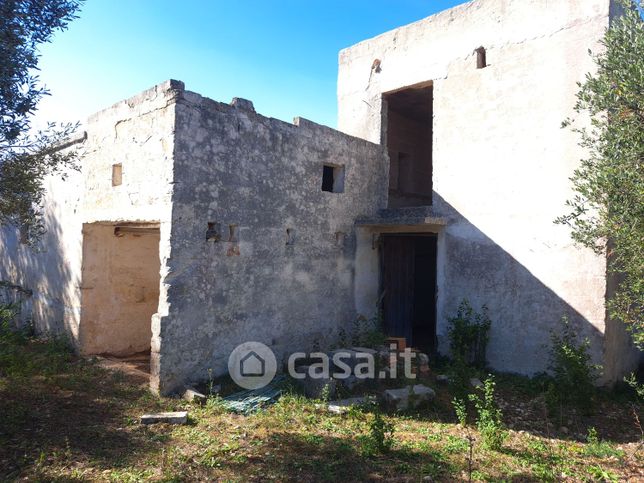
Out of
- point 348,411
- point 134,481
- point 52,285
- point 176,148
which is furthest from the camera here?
point 52,285

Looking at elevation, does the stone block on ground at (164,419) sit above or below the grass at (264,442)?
above

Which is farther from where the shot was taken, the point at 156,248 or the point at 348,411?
the point at 156,248

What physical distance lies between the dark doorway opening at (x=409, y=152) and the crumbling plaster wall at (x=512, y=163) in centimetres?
283

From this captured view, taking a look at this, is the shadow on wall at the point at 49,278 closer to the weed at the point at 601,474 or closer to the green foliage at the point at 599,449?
the weed at the point at 601,474

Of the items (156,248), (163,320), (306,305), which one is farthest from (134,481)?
(156,248)

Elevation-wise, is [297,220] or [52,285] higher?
[297,220]

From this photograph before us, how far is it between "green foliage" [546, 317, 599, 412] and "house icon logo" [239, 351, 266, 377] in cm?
445

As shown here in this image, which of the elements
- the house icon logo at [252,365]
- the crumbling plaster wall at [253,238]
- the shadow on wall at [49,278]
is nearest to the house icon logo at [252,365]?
the house icon logo at [252,365]

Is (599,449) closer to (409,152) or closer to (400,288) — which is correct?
(400,288)

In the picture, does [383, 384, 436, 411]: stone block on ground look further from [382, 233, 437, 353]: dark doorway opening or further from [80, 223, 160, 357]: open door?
[80, 223, 160, 357]: open door

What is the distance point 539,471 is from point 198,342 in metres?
4.59

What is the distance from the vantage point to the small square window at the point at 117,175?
7.53 meters

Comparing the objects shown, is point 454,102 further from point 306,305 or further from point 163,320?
point 163,320

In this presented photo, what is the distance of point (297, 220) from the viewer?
812cm
